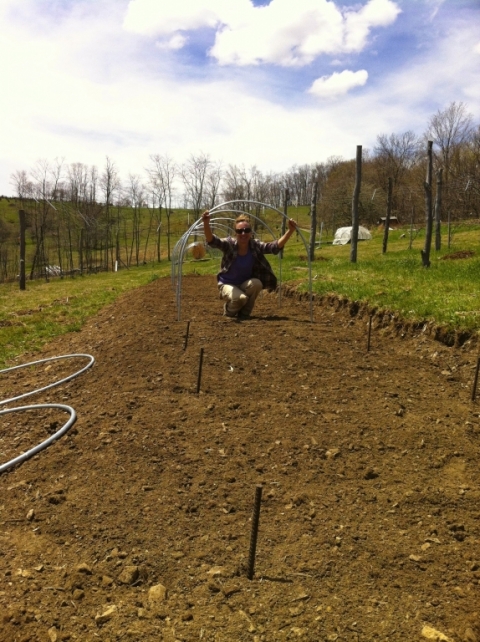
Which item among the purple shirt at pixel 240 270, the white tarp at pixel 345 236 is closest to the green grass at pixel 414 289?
the purple shirt at pixel 240 270

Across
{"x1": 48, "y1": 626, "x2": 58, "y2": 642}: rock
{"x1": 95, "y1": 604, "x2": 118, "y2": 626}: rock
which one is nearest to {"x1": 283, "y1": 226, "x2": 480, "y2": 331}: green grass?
{"x1": 95, "y1": 604, "x2": 118, "y2": 626}: rock

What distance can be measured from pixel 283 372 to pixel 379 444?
4.53ft

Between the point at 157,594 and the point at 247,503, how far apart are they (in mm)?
709

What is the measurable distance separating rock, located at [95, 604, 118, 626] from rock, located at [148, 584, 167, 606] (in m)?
0.14

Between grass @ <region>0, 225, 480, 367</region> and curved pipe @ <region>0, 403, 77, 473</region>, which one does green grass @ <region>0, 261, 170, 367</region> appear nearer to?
grass @ <region>0, 225, 480, 367</region>

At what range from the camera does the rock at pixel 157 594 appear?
1.95m

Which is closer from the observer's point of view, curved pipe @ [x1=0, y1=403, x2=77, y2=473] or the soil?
the soil

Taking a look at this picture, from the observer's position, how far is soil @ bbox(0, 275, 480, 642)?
6.18 ft

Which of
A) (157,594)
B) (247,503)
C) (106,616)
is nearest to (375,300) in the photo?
(247,503)

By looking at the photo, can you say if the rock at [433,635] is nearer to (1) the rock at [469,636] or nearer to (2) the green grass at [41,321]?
(1) the rock at [469,636]

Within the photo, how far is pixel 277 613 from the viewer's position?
6.18 ft

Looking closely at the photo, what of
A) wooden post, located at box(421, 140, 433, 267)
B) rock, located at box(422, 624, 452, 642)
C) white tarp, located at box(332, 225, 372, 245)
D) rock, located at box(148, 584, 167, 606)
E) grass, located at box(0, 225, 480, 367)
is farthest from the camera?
white tarp, located at box(332, 225, 372, 245)

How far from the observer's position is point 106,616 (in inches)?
73.7

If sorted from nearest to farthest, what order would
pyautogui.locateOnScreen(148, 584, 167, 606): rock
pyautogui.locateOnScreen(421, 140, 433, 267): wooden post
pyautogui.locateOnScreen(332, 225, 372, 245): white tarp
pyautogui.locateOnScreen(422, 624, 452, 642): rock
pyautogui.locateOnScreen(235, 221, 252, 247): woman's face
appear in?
pyautogui.locateOnScreen(422, 624, 452, 642): rock, pyautogui.locateOnScreen(148, 584, 167, 606): rock, pyautogui.locateOnScreen(235, 221, 252, 247): woman's face, pyautogui.locateOnScreen(421, 140, 433, 267): wooden post, pyautogui.locateOnScreen(332, 225, 372, 245): white tarp
